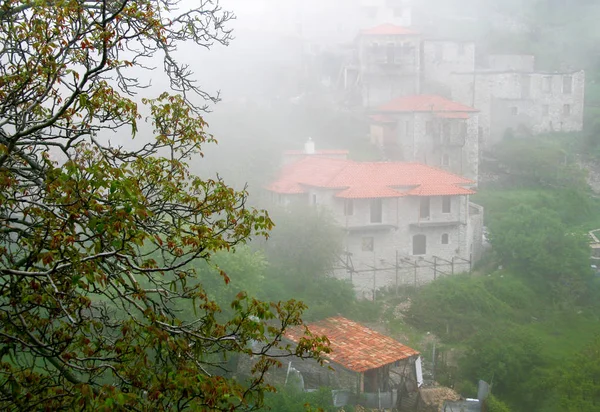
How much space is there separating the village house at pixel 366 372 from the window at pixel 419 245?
10021 mm

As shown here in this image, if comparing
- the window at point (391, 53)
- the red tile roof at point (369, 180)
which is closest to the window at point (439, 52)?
the window at point (391, 53)

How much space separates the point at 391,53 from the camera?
4803 cm

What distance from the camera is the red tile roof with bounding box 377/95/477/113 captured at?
140 ft

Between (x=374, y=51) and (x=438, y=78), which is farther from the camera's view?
(x=438, y=78)

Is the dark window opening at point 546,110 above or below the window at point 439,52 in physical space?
below

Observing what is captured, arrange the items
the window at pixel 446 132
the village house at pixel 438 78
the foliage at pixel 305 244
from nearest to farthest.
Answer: the foliage at pixel 305 244 < the window at pixel 446 132 < the village house at pixel 438 78

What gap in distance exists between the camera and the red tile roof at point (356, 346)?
20.7m

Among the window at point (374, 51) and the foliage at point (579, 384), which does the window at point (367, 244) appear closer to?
the foliage at point (579, 384)

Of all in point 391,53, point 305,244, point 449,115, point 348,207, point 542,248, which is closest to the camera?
point 305,244

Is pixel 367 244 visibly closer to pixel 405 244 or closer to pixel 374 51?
pixel 405 244

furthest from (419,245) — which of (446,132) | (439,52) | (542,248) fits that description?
(439,52)

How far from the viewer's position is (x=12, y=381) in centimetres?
496

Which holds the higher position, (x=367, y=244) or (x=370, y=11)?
(x=370, y=11)

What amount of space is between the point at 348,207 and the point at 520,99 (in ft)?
87.2
